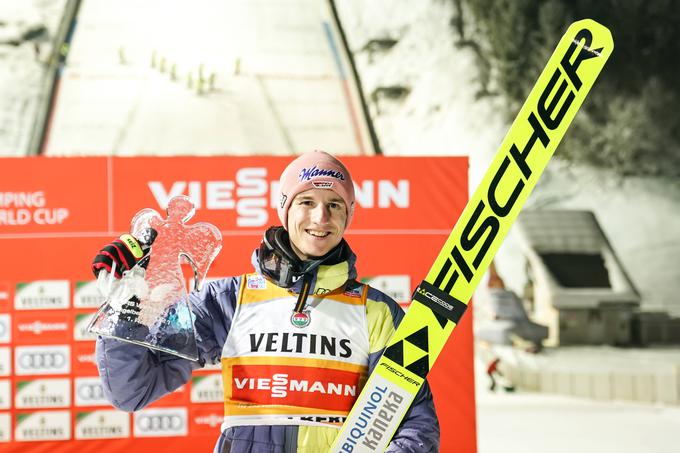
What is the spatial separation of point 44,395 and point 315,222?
7.27 feet

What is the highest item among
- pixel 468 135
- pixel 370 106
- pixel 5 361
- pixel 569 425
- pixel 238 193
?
pixel 370 106

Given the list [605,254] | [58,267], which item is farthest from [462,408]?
[605,254]

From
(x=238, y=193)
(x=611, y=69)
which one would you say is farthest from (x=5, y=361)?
(x=611, y=69)

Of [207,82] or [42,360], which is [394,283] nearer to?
[42,360]

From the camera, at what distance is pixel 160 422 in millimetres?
3252

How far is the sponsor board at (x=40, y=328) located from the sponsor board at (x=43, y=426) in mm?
287

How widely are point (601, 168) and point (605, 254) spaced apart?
2.30 ft

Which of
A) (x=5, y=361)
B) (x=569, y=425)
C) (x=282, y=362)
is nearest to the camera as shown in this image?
(x=282, y=362)

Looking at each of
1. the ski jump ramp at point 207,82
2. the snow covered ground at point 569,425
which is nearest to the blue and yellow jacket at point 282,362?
the snow covered ground at point 569,425

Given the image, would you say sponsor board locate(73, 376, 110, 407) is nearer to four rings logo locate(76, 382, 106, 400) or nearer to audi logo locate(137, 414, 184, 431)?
four rings logo locate(76, 382, 106, 400)

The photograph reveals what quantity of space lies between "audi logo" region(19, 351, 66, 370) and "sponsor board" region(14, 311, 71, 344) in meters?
0.05

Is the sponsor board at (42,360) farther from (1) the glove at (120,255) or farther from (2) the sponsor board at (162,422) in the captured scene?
(1) the glove at (120,255)

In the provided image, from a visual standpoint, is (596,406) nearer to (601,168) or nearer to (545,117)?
(601,168)

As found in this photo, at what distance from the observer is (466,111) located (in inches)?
257
